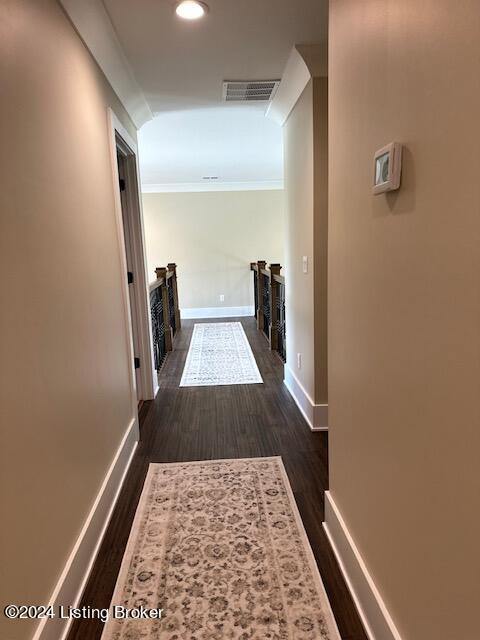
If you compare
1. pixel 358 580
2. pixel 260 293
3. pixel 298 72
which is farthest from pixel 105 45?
pixel 260 293

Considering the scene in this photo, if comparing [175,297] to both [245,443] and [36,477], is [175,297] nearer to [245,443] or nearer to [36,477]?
[245,443]

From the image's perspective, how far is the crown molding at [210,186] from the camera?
297 inches

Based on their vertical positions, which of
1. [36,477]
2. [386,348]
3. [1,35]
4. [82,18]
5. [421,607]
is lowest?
[421,607]

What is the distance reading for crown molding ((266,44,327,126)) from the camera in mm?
2402

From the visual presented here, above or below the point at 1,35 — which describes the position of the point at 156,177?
above

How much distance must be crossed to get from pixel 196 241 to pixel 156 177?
1425 mm

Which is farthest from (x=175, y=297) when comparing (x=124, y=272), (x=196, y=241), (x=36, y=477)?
(x=36, y=477)

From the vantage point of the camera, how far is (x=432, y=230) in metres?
0.89

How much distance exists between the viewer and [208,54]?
243 cm

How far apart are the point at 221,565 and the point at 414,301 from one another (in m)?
1.36

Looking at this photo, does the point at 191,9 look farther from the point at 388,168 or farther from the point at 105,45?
the point at 388,168

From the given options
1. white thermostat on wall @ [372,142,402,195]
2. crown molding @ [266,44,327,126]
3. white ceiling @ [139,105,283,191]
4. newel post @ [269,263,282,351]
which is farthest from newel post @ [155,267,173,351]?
white thermostat on wall @ [372,142,402,195]

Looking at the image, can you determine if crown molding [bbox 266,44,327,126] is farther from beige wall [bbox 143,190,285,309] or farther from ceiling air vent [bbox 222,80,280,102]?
beige wall [bbox 143,190,285,309]

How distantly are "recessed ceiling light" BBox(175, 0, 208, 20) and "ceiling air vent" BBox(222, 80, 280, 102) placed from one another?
32.9 inches
